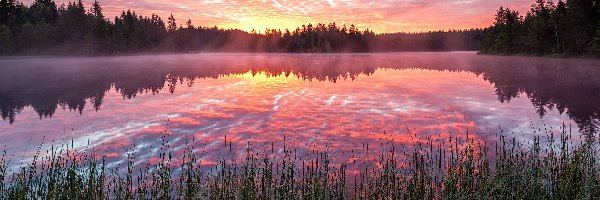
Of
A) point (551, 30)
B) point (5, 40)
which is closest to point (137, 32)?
point (5, 40)

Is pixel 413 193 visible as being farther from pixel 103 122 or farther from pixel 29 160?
pixel 103 122

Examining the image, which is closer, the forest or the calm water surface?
the calm water surface

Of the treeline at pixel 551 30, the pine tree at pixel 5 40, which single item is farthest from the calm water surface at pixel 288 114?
the pine tree at pixel 5 40

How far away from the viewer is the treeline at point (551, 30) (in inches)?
2847

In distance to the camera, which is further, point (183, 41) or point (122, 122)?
point (183, 41)

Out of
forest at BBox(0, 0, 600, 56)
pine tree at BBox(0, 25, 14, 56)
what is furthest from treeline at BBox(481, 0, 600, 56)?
pine tree at BBox(0, 25, 14, 56)

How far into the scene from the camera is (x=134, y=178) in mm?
11734

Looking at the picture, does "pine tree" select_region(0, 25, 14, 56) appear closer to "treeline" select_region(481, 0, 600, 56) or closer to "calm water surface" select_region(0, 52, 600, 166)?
"calm water surface" select_region(0, 52, 600, 166)

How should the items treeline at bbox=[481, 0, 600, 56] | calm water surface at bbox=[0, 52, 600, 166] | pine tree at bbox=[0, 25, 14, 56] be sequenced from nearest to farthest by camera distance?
calm water surface at bbox=[0, 52, 600, 166] → treeline at bbox=[481, 0, 600, 56] → pine tree at bbox=[0, 25, 14, 56]

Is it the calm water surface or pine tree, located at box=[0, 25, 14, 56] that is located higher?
pine tree, located at box=[0, 25, 14, 56]

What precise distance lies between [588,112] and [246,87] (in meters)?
26.6

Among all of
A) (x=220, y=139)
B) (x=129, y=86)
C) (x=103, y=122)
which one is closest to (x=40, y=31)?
(x=129, y=86)

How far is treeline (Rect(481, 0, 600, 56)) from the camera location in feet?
237

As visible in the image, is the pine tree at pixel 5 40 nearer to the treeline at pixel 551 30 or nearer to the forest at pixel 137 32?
the forest at pixel 137 32
